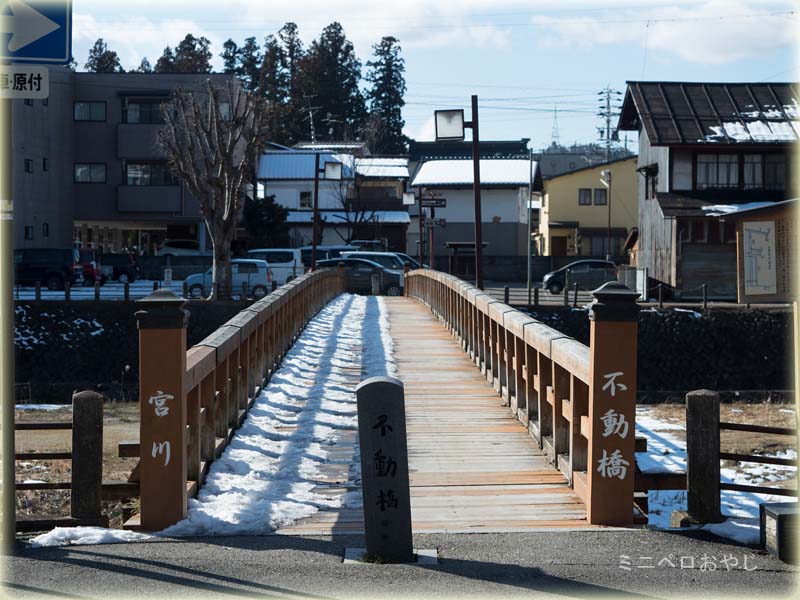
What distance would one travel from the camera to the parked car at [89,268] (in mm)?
44906

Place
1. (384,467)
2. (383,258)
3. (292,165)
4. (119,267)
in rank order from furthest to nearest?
(292,165), (383,258), (119,267), (384,467)

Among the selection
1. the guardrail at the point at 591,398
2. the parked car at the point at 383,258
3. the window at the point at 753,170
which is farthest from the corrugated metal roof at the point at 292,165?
the guardrail at the point at 591,398

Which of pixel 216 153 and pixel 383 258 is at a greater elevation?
pixel 216 153

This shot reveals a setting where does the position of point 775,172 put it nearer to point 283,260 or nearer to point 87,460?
point 283,260

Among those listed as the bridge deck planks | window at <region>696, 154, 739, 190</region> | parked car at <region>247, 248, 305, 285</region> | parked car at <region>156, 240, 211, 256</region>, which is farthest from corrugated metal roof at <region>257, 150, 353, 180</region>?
the bridge deck planks

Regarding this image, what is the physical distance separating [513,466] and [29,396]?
79.1 ft

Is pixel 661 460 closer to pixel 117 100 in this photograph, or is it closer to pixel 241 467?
pixel 241 467

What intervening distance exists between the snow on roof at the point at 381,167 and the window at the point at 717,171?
27558mm

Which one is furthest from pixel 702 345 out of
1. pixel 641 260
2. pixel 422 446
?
pixel 422 446

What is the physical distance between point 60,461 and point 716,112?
32.7m

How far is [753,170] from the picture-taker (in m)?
42.0

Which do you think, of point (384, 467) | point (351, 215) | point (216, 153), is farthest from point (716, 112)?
point (384, 467)

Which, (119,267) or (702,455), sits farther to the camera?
(119,267)

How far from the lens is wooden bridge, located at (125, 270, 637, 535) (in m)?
6.33
